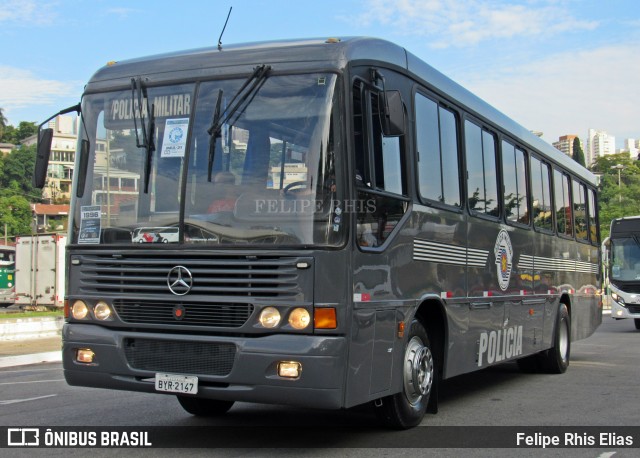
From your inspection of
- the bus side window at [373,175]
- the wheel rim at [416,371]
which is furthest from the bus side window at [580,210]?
the bus side window at [373,175]

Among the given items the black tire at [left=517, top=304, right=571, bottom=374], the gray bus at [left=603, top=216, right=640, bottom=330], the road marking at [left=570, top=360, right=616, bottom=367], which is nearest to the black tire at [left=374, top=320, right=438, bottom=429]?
the black tire at [left=517, top=304, right=571, bottom=374]

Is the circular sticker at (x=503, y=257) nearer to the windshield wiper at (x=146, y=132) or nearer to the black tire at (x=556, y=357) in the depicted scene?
the black tire at (x=556, y=357)

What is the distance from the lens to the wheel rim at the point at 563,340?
13.1m

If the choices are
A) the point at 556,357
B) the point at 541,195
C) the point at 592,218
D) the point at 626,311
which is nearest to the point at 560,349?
the point at 556,357

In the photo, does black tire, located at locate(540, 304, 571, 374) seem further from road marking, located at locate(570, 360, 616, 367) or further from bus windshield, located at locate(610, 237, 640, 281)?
bus windshield, located at locate(610, 237, 640, 281)

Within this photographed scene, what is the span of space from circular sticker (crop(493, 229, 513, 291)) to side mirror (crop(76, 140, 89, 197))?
16.5ft

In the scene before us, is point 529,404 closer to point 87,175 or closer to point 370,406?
point 370,406

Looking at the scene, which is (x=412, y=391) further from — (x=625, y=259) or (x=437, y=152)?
(x=625, y=259)

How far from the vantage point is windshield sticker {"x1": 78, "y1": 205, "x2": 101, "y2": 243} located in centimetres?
708

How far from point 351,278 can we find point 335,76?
1584 mm

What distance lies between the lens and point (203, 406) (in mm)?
8445

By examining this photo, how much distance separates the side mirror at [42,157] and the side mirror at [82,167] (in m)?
0.30

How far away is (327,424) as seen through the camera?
8.04 metres

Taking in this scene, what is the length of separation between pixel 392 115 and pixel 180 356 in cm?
253
